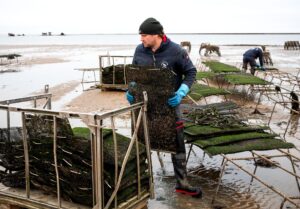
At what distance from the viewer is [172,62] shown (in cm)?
531

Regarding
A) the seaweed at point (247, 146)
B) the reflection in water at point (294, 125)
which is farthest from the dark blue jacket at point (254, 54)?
the seaweed at point (247, 146)

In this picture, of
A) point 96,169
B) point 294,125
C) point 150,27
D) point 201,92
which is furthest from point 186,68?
point 294,125

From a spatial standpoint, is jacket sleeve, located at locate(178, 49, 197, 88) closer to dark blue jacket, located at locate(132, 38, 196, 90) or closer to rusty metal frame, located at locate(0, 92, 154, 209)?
dark blue jacket, located at locate(132, 38, 196, 90)

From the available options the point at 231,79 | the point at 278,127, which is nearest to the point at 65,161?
the point at 278,127

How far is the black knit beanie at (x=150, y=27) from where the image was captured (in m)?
5.07

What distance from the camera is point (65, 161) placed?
415 centimetres

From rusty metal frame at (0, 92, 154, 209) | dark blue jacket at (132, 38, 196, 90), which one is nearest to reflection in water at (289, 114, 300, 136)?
dark blue jacket at (132, 38, 196, 90)

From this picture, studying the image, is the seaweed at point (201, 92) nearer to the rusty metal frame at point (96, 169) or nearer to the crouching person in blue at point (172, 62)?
the crouching person in blue at point (172, 62)

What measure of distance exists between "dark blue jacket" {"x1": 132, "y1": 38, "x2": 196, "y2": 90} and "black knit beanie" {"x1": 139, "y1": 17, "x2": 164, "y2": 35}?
0.81 ft

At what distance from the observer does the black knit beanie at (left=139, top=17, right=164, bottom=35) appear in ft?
16.6

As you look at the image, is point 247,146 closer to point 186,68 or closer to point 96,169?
point 186,68

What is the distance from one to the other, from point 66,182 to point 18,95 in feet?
41.3

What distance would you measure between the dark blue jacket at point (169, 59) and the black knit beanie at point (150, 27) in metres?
0.25

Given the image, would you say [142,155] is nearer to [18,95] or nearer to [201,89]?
[201,89]
